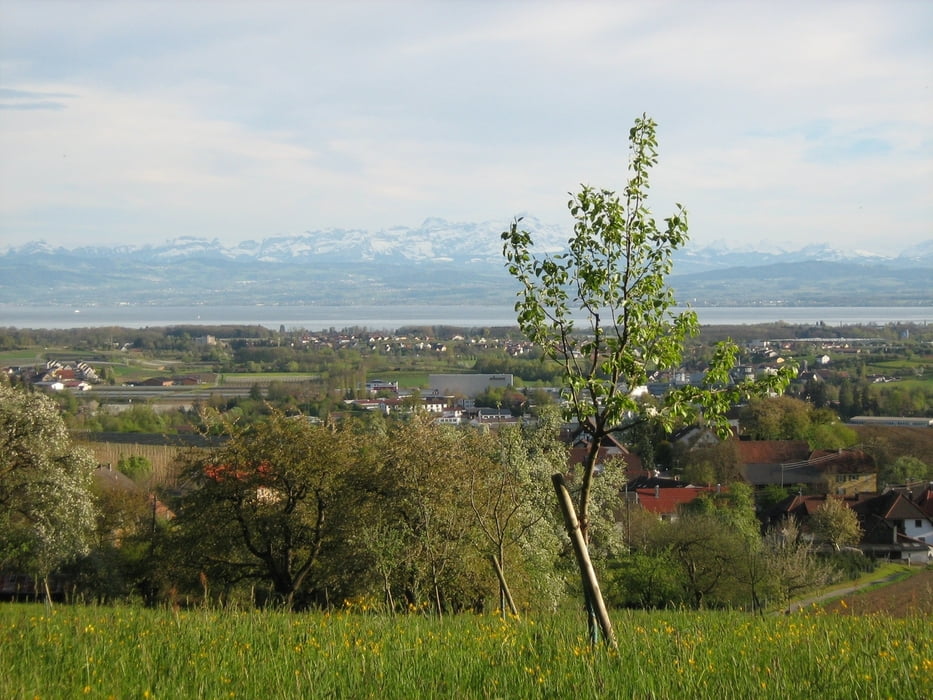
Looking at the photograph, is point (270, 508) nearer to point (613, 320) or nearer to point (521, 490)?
point (521, 490)

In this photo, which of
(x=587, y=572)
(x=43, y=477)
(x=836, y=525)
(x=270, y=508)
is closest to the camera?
(x=587, y=572)

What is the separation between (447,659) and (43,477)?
1497 cm

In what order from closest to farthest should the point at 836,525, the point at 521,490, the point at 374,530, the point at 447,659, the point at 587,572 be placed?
the point at 447,659
the point at 587,572
the point at 374,530
the point at 521,490
the point at 836,525

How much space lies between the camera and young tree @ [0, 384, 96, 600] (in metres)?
18.8

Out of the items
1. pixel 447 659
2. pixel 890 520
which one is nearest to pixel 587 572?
pixel 447 659

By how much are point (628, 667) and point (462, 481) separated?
1032 centimetres

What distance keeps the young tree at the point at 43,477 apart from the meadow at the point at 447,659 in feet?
36.5

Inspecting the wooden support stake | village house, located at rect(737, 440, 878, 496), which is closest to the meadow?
the wooden support stake

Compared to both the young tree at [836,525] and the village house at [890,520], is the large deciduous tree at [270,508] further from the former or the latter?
the village house at [890,520]

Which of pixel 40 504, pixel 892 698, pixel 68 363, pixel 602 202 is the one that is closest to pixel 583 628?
pixel 892 698

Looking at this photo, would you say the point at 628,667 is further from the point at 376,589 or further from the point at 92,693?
the point at 376,589

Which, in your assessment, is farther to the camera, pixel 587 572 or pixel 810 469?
pixel 810 469

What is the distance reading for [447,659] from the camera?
6555 millimetres

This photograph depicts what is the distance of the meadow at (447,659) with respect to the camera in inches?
226
